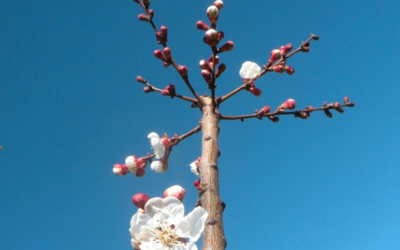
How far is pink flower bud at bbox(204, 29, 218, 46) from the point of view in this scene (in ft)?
6.03

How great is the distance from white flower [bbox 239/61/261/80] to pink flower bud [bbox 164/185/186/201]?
3.12 feet

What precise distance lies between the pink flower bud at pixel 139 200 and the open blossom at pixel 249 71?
1042 mm

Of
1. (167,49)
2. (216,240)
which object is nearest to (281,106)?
(167,49)

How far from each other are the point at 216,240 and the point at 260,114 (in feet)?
3.50

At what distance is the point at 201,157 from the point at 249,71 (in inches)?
32.2

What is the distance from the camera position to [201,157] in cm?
164

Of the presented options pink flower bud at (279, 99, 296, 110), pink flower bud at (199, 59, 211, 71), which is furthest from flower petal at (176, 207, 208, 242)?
pink flower bud at (279, 99, 296, 110)

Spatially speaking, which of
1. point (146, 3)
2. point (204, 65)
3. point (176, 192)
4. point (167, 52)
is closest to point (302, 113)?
point (204, 65)

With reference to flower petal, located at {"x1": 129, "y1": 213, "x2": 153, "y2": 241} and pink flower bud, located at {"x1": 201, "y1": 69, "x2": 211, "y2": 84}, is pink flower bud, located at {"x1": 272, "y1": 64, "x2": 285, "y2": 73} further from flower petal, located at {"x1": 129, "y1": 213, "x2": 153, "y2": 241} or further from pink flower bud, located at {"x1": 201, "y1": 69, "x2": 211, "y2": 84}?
flower petal, located at {"x1": 129, "y1": 213, "x2": 153, "y2": 241}

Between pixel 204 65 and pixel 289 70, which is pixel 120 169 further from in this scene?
pixel 289 70

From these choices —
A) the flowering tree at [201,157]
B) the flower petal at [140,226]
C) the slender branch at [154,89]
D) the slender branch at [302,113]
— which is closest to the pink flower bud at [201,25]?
the flowering tree at [201,157]

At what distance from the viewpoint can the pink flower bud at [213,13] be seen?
2.01m

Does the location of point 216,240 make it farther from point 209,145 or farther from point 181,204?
point 209,145

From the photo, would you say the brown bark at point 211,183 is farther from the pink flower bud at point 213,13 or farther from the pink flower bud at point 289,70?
the pink flower bud at point 289,70
